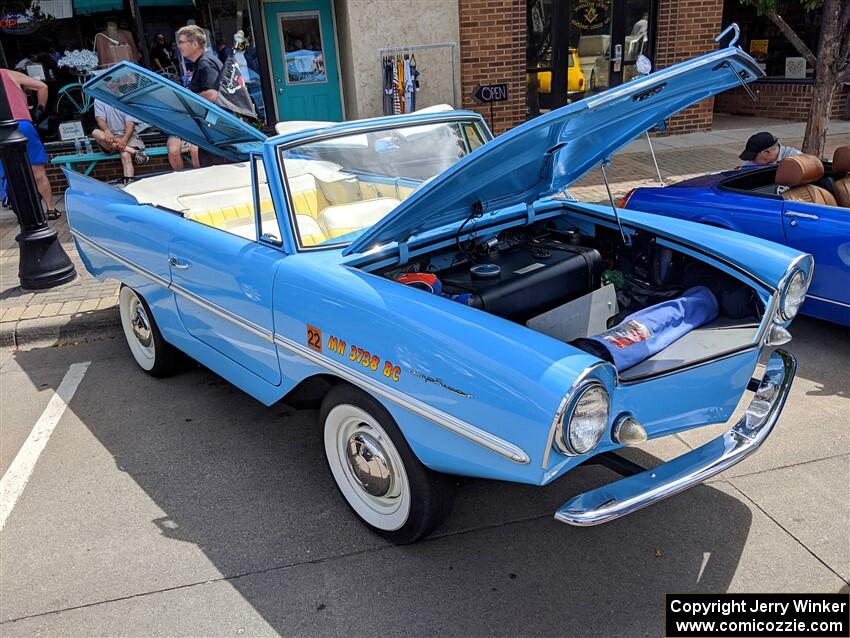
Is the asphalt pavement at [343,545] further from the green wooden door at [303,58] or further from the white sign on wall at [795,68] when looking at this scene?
the white sign on wall at [795,68]

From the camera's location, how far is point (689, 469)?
2.46 m

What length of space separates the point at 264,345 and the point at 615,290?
1.70 m

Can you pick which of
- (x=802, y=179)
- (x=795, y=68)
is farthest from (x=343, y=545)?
(x=795, y=68)

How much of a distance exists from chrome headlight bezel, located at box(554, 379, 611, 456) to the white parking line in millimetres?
2623

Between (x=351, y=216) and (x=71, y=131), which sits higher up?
(x=351, y=216)

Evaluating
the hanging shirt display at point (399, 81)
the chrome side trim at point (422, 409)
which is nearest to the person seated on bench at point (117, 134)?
the hanging shirt display at point (399, 81)

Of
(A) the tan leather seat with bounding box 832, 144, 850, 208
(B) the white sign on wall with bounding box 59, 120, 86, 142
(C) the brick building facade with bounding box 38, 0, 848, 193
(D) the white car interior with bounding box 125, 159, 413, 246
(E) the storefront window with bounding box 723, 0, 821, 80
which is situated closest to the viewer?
(D) the white car interior with bounding box 125, 159, 413, 246

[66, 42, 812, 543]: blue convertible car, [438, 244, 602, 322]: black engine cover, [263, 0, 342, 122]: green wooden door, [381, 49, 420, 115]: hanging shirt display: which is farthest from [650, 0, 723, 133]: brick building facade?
[438, 244, 602, 322]: black engine cover

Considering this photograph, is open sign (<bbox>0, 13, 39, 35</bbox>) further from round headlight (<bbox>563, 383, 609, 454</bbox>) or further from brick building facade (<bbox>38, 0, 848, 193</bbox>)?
round headlight (<bbox>563, 383, 609, 454</bbox>)

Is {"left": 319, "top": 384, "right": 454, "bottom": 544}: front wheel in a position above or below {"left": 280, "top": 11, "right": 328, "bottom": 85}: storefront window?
below

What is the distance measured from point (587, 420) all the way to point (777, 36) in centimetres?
1454

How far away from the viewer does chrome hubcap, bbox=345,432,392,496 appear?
112 inches

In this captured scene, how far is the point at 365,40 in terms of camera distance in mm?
10016

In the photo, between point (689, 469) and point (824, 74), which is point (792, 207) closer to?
point (689, 469)
